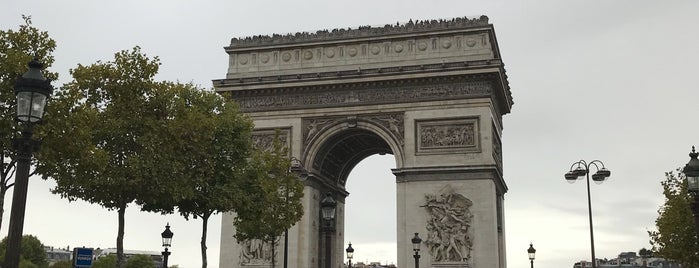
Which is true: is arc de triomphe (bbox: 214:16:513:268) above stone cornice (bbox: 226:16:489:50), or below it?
below

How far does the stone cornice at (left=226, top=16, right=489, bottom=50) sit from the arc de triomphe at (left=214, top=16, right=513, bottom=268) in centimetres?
6

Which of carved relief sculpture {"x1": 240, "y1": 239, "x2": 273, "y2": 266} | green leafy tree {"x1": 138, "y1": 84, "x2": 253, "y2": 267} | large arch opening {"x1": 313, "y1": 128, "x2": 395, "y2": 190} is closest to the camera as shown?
green leafy tree {"x1": 138, "y1": 84, "x2": 253, "y2": 267}

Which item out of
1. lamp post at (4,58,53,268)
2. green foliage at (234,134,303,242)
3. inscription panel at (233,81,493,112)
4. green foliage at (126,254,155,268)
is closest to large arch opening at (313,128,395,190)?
inscription panel at (233,81,493,112)

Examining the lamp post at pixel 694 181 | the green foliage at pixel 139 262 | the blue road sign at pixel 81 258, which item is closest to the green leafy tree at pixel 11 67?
the blue road sign at pixel 81 258

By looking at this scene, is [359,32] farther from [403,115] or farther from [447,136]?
[447,136]

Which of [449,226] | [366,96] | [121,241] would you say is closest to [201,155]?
[121,241]

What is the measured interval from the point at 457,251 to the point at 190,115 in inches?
580

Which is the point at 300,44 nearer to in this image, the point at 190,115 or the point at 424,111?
the point at 424,111

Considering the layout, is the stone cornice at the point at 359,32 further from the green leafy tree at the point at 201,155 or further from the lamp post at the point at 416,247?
the lamp post at the point at 416,247

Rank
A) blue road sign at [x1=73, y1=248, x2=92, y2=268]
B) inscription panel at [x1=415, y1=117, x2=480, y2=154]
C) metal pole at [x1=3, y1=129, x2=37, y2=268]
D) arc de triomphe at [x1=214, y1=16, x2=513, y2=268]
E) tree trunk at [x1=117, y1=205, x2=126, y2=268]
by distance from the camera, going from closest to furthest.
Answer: metal pole at [x1=3, y1=129, x2=37, y2=268] → blue road sign at [x1=73, y1=248, x2=92, y2=268] → tree trunk at [x1=117, y1=205, x2=126, y2=268] → arc de triomphe at [x1=214, y1=16, x2=513, y2=268] → inscription panel at [x1=415, y1=117, x2=480, y2=154]

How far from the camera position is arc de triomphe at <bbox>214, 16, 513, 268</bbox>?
118 feet

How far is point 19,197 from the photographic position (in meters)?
10.2

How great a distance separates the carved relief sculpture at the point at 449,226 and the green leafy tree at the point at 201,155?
9.82 m

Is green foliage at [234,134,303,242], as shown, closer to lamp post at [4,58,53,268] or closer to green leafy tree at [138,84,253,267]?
green leafy tree at [138,84,253,267]
